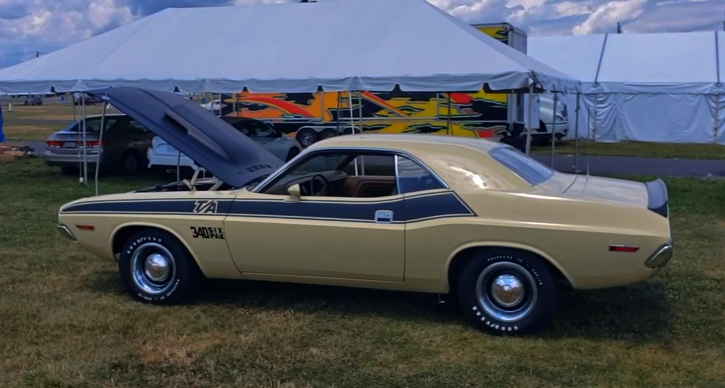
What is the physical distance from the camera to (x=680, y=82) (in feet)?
83.6

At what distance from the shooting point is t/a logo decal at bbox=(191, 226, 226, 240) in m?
5.92

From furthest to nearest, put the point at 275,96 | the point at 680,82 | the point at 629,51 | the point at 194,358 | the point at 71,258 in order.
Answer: the point at 629,51 → the point at 680,82 → the point at 275,96 → the point at 71,258 → the point at 194,358

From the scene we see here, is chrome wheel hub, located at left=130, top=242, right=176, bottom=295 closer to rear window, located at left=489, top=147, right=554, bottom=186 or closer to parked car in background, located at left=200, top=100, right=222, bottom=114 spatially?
rear window, located at left=489, top=147, right=554, bottom=186

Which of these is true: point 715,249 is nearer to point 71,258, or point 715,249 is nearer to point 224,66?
point 71,258

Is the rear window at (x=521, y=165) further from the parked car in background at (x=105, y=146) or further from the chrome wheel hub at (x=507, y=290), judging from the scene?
the parked car in background at (x=105, y=146)

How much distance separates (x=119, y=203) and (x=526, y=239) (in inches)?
130

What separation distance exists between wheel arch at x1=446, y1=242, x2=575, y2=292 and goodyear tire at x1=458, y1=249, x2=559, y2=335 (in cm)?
4

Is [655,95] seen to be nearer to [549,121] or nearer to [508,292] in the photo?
[549,121]

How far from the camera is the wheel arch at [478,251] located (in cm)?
520

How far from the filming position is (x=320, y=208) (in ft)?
18.7

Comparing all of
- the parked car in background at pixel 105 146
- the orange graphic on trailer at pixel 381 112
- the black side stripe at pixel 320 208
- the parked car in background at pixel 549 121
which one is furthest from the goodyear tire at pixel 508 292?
the parked car in background at pixel 549 121

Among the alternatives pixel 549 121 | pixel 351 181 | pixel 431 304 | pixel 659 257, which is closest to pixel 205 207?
pixel 351 181

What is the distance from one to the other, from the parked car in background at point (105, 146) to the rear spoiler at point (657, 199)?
11.7m

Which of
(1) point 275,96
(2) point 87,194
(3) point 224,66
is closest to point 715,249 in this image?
(3) point 224,66
